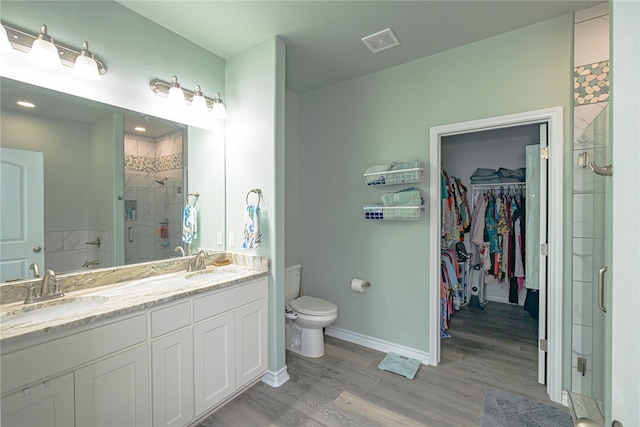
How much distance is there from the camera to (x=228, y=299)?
1.88m

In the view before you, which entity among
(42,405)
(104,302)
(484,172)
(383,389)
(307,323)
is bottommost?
(383,389)

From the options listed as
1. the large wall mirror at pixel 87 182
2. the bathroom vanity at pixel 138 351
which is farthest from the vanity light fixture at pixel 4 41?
the bathroom vanity at pixel 138 351

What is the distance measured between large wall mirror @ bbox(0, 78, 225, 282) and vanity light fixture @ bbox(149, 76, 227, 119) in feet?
0.66

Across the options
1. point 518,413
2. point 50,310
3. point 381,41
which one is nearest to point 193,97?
point 381,41

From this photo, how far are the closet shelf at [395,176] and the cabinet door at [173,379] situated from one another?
188cm

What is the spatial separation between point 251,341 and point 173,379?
575mm

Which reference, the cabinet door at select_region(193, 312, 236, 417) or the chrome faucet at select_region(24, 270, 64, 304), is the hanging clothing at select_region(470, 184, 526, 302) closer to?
the cabinet door at select_region(193, 312, 236, 417)

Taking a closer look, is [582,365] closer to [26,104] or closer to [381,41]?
[381,41]

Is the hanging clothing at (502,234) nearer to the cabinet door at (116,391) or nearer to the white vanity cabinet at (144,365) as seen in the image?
the white vanity cabinet at (144,365)

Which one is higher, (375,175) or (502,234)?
(375,175)

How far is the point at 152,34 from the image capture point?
1.98m

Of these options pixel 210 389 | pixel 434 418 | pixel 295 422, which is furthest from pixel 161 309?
pixel 434 418

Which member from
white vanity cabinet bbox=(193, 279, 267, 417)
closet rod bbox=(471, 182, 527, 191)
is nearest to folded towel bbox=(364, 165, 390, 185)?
white vanity cabinet bbox=(193, 279, 267, 417)
